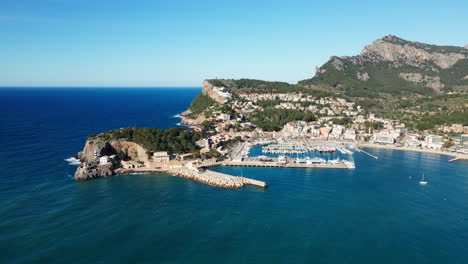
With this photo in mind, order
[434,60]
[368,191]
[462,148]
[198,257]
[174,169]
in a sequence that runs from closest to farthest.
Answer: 1. [198,257]
2. [368,191]
3. [174,169]
4. [462,148]
5. [434,60]

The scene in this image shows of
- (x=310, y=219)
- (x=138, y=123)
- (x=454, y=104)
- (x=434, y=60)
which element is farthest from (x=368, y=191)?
(x=434, y=60)

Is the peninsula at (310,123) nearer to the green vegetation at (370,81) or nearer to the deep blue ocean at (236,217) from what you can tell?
the green vegetation at (370,81)

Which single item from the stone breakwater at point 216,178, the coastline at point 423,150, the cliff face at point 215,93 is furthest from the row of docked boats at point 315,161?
the cliff face at point 215,93

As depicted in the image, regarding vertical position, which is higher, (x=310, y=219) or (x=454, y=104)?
(x=454, y=104)

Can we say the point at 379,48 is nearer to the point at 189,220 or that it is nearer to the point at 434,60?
the point at 434,60

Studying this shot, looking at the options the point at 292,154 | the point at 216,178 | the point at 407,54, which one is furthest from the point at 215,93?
the point at 407,54

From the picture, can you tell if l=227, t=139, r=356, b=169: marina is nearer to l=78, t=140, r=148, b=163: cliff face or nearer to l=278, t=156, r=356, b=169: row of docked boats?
l=278, t=156, r=356, b=169: row of docked boats

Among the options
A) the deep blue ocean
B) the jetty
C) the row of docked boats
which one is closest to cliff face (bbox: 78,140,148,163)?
the deep blue ocean
